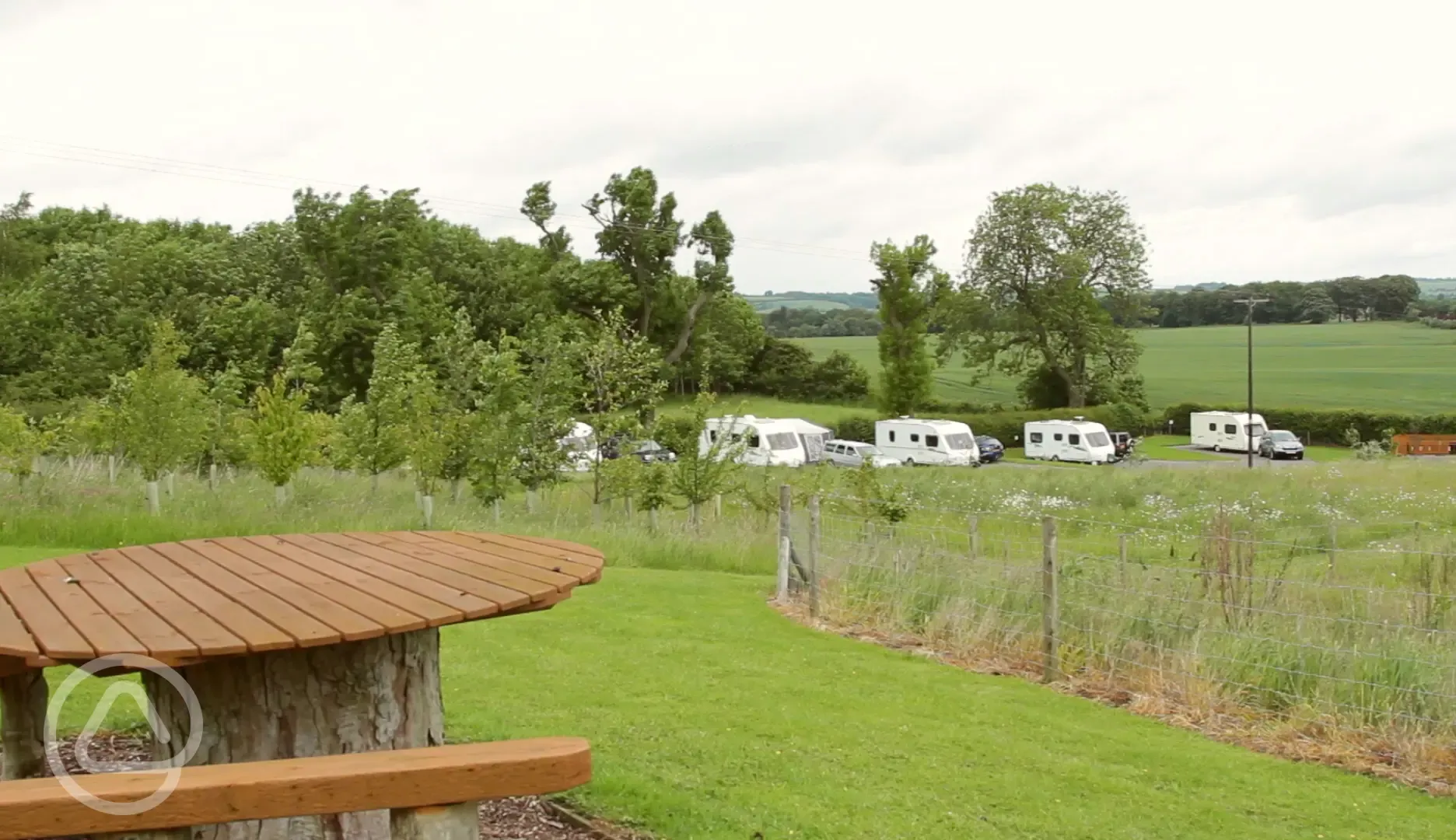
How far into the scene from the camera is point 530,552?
4.18 m

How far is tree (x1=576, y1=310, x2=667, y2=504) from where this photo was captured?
56.2 ft

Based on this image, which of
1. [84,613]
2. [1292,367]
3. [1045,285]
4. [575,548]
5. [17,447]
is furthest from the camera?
[1292,367]

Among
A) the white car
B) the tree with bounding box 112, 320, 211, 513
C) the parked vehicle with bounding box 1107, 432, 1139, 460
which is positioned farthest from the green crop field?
the tree with bounding box 112, 320, 211, 513

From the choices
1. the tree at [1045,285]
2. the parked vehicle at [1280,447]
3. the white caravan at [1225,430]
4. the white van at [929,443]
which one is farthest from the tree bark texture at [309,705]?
the tree at [1045,285]

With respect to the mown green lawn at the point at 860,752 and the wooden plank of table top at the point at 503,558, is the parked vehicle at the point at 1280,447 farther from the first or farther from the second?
the wooden plank of table top at the point at 503,558

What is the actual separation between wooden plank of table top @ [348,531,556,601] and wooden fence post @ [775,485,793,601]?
6462 mm

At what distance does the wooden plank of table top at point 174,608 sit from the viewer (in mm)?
2740

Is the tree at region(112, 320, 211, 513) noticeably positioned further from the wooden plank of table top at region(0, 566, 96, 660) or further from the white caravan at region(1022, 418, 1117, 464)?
the white caravan at region(1022, 418, 1117, 464)

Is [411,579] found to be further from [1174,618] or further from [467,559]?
[1174,618]

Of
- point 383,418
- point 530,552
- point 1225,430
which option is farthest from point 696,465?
point 1225,430

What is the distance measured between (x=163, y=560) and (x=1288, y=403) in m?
65.0

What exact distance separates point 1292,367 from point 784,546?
85575mm

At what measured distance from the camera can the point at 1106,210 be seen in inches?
2413

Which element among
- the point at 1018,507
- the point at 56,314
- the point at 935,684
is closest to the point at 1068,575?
the point at 935,684
